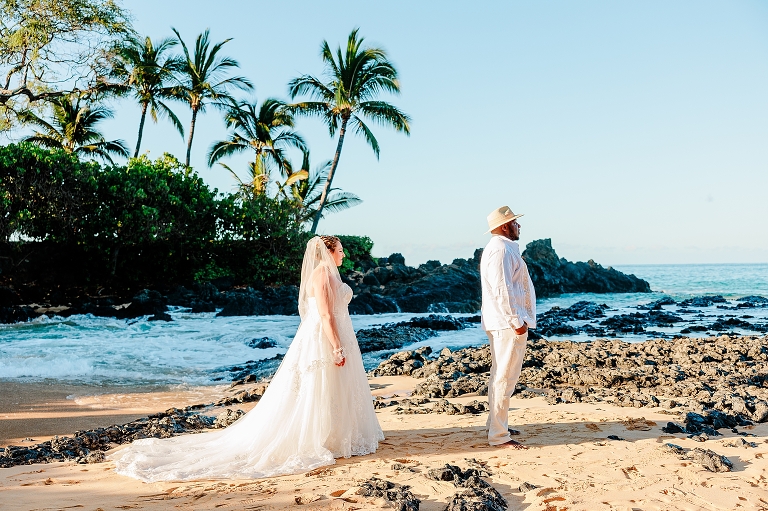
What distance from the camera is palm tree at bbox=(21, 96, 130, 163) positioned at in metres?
31.3

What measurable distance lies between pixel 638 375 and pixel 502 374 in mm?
4563

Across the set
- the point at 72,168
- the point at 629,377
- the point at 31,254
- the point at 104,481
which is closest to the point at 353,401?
the point at 104,481

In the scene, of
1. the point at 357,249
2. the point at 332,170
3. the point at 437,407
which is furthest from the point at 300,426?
the point at 357,249

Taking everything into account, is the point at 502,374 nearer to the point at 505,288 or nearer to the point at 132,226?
the point at 505,288

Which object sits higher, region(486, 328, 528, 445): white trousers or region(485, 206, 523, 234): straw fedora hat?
region(485, 206, 523, 234): straw fedora hat

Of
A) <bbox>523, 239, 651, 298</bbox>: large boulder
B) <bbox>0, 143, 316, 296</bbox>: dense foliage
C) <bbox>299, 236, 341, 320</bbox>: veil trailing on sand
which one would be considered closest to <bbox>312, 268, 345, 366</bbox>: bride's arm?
<bbox>299, 236, 341, 320</bbox>: veil trailing on sand

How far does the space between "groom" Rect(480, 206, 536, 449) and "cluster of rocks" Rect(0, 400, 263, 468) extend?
312 cm

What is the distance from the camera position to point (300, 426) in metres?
4.61

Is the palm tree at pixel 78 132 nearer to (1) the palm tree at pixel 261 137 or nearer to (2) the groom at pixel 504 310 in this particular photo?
(1) the palm tree at pixel 261 137

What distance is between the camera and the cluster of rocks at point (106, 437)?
17.1 feet

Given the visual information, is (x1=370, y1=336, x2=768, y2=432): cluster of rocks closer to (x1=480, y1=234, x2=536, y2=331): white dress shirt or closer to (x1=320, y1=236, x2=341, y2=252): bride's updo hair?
(x1=480, y1=234, x2=536, y2=331): white dress shirt

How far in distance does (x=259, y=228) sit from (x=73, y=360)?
703 inches

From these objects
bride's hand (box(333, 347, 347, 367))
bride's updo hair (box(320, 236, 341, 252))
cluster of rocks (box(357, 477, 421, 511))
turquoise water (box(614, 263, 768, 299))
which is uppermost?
bride's updo hair (box(320, 236, 341, 252))

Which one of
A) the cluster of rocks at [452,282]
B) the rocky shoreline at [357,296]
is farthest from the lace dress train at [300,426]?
the cluster of rocks at [452,282]
